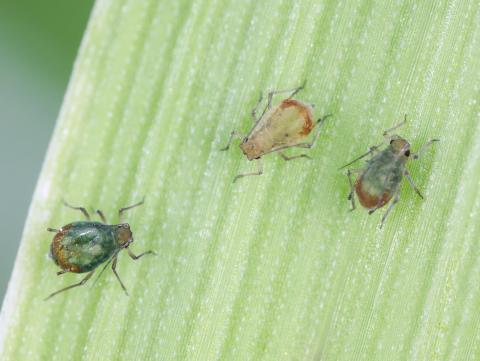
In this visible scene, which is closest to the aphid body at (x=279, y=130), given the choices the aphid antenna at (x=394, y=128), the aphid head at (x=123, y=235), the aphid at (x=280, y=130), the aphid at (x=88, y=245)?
the aphid at (x=280, y=130)

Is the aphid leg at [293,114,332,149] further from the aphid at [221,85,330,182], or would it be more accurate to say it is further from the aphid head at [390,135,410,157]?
the aphid head at [390,135,410,157]

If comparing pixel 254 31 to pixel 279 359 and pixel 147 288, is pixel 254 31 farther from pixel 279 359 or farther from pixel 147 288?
pixel 279 359

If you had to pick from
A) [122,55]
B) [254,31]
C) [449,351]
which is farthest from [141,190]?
[449,351]

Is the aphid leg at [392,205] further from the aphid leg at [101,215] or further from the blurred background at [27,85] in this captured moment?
the blurred background at [27,85]

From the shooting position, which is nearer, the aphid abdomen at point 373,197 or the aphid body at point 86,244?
the aphid abdomen at point 373,197

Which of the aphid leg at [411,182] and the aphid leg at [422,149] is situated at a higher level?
the aphid leg at [422,149]

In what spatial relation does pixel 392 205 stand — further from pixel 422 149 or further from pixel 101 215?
pixel 101 215
